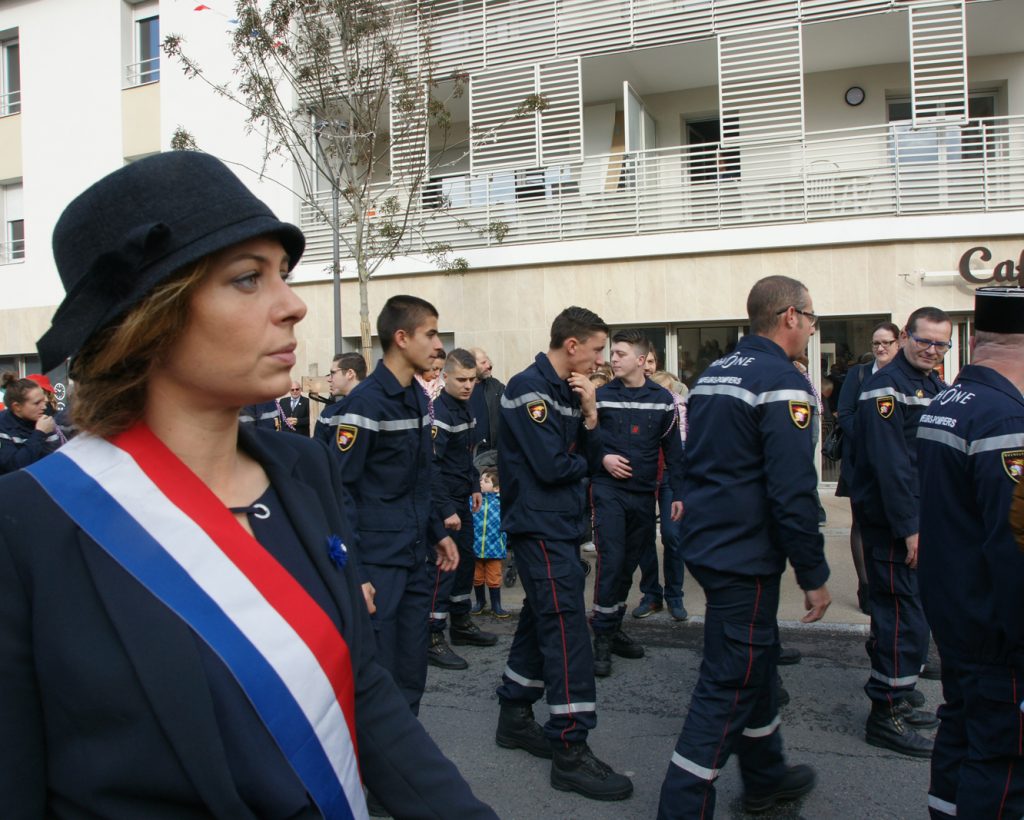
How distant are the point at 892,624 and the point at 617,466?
1965 mm

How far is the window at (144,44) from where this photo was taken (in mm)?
18406

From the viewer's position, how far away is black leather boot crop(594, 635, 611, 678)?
567cm

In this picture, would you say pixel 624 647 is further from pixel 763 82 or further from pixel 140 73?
pixel 140 73

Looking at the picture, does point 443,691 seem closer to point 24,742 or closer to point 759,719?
point 759,719

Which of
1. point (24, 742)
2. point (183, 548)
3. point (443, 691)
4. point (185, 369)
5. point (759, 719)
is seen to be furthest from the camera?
point (443, 691)

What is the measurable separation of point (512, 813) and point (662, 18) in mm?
13373

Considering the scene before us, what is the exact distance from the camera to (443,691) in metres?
5.51

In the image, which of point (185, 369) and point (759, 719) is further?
point (759, 719)

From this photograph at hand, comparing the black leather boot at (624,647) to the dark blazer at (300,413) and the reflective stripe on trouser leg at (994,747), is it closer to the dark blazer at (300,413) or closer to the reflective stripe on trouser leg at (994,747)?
the reflective stripe on trouser leg at (994,747)

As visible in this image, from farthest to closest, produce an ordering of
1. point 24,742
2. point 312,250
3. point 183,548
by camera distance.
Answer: point 312,250, point 183,548, point 24,742

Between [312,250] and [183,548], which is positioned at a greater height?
[312,250]

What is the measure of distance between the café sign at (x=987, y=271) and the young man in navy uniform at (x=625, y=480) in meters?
8.00

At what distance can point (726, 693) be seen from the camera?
345 cm

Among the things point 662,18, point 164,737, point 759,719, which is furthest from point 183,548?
point 662,18
